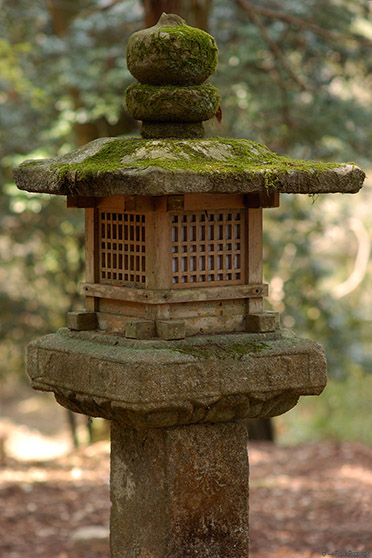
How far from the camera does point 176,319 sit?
411 centimetres

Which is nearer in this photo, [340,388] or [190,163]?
[190,163]

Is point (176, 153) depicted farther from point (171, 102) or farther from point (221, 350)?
point (221, 350)

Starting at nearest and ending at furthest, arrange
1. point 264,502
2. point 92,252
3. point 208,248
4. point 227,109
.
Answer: point 208,248 → point 92,252 → point 264,502 → point 227,109

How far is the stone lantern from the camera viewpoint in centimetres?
392

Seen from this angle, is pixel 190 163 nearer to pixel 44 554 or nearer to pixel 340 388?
pixel 44 554

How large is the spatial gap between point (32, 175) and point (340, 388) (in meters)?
9.33

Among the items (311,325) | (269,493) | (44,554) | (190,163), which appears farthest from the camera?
(311,325)

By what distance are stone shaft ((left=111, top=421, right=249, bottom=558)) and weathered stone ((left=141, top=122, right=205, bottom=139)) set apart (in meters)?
1.54

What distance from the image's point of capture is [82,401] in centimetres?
416

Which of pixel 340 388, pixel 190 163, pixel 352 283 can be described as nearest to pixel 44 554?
pixel 190 163

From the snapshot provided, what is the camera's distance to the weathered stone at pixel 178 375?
12.6 ft

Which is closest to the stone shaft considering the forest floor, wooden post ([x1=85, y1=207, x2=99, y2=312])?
wooden post ([x1=85, y1=207, x2=99, y2=312])

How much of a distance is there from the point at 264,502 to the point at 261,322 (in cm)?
399

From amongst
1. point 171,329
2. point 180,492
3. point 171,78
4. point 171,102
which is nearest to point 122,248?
point 171,329
